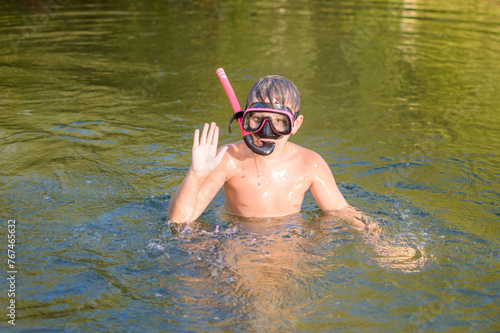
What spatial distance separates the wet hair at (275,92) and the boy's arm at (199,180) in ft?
1.07

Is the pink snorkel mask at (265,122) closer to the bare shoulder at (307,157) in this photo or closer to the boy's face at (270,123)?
the boy's face at (270,123)

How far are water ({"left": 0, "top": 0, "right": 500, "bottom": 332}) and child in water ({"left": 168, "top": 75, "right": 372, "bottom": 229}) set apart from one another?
13cm

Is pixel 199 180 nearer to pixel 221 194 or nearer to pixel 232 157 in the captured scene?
pixel 232 157

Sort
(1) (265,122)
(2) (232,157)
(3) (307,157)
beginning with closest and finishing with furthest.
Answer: (1) (265,122), (2) (232,157), (3) (307,157)

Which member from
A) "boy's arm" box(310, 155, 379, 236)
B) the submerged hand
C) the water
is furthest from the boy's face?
the water

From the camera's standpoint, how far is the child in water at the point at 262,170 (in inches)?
127

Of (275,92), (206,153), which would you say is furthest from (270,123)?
(206,153)

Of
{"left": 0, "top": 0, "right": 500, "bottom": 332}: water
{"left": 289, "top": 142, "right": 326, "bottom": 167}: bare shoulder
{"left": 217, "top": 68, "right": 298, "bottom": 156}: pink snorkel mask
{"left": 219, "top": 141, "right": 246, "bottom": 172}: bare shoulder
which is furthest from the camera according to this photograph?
{"left": 289, "top": 142, "right": 326, "bottom": 167}: bare shoulder

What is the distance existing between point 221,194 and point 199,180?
1142 mm

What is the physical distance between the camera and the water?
282 cm

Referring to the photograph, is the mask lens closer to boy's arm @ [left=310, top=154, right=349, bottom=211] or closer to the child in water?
the child in water

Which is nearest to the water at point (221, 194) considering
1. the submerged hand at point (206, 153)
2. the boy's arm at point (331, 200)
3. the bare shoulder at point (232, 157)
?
the boy's arm at point (331, 200)

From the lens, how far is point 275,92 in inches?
127

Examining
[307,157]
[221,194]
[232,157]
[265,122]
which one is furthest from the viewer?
[221,194]
